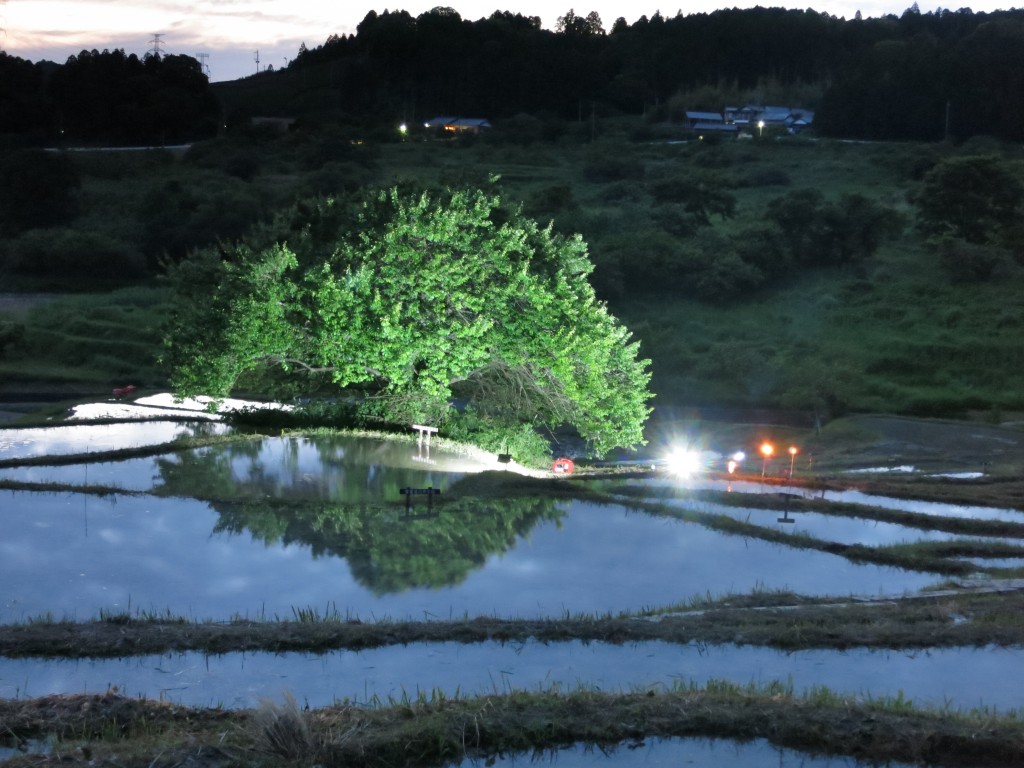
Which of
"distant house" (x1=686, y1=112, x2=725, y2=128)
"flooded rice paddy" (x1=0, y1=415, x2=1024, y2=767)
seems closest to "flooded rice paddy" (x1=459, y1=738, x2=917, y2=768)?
"flooded rice paddy" (x1=0, y1=415, x2=1024, y2=767)

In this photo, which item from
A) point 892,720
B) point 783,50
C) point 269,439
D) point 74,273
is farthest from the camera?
point 783,50

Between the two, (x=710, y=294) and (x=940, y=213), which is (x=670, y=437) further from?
(x=940, y=213)

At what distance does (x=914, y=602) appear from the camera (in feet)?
44.2

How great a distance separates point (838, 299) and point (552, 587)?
40898 mm

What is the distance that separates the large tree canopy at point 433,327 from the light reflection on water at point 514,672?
42.6 ft

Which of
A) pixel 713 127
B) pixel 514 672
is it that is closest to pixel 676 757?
pixel 514 672

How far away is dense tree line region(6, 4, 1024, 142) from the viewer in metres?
93.0

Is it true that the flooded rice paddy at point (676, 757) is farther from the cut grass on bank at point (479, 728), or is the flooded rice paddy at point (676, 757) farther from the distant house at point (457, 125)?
the distant house at point (457, 125)

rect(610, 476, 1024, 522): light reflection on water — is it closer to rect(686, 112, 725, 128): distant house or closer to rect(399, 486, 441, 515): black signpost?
rect(399, 486, 441, 515): black signpost

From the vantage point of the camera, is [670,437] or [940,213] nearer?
[670,437]

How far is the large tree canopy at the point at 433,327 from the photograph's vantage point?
24.1 m

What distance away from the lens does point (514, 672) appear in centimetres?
1066

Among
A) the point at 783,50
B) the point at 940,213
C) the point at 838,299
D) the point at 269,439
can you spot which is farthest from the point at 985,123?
the point at 269,439

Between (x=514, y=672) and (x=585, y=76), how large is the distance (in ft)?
385
